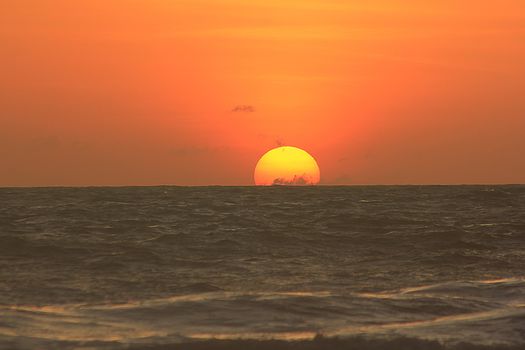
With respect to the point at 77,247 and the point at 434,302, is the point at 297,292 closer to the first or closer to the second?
the point at 434,302

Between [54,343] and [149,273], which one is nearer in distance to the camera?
[54,343]

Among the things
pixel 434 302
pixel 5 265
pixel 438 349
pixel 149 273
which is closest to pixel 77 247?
pixel 5 265

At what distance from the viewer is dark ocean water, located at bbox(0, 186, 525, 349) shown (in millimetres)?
10117

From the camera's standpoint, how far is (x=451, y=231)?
87.4 feet

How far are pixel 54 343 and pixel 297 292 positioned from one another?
5067 millimetres

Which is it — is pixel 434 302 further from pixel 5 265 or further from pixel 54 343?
pixel 5 265

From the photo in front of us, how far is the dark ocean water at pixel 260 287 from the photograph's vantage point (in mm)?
10117

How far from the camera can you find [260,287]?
1437 centimetres

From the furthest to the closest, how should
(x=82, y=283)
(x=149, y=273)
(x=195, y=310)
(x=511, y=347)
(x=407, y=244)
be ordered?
(x=407, y=244) → (x=149, y=273) → (x=82, y=283) → (x=195, y=310) → (x=511, y=347)

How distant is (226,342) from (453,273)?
860 centimetres

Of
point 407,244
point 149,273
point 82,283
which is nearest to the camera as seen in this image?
point 82,283

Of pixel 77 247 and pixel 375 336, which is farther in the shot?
pixel 77 247

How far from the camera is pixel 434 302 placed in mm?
12508

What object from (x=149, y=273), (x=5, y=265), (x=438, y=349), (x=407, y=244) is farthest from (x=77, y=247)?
(x=438, y=349)
